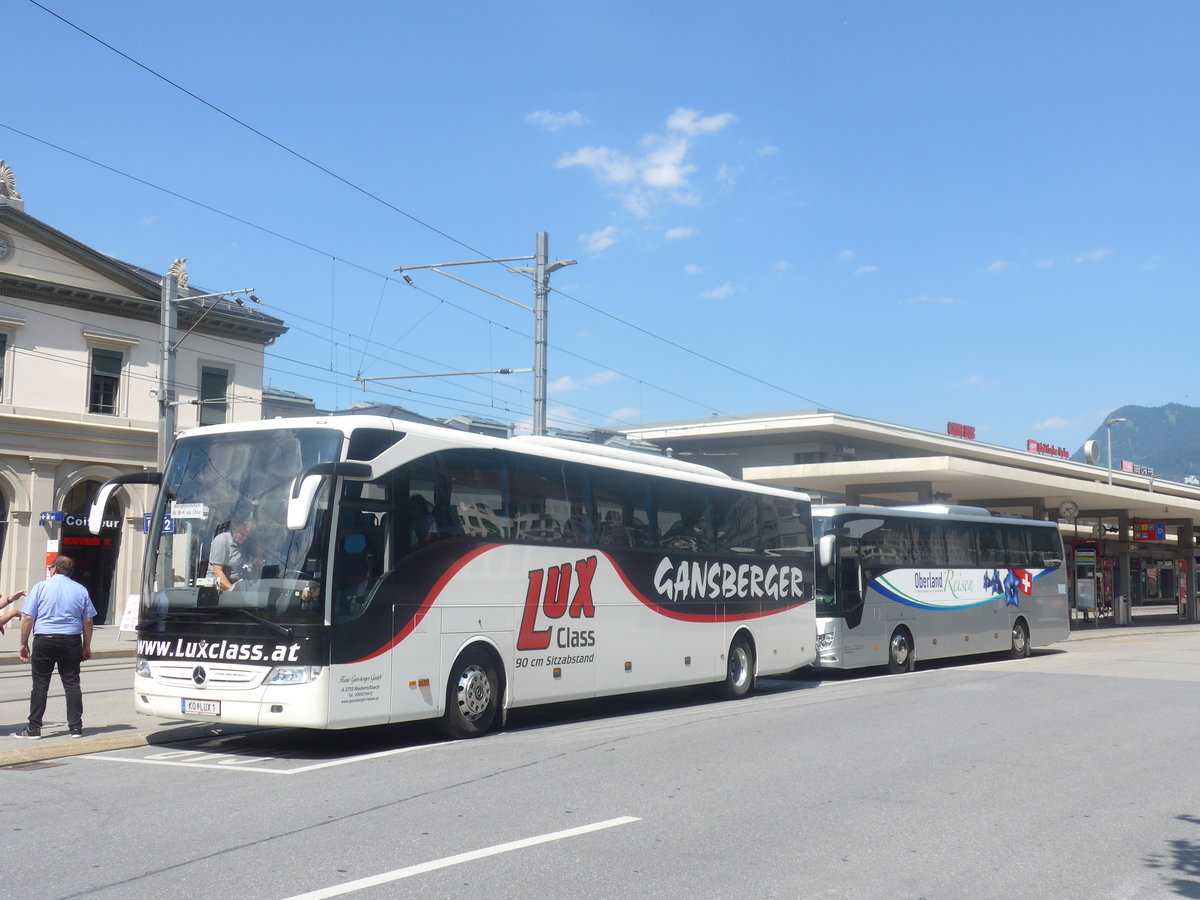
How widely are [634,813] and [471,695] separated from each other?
14.6 ft

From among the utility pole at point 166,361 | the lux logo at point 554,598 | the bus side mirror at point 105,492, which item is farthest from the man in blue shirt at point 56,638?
the utility pole at point 166,361

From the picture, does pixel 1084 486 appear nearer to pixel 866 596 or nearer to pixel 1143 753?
pixel 866 596

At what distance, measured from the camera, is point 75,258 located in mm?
31750

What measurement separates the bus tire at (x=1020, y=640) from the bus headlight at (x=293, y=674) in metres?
20.7

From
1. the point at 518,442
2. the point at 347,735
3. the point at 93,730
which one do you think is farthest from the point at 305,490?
the point at 93,730

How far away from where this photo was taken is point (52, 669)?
1100 cm

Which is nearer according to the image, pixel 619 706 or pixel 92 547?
pixel 619 706

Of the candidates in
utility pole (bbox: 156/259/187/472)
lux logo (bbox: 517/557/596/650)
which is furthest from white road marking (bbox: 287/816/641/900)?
utility pole (bbox: 156/259/187/472)

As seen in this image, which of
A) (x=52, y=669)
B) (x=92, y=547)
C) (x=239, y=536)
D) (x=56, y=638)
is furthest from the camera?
(x=92, y=547)

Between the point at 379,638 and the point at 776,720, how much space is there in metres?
5.21

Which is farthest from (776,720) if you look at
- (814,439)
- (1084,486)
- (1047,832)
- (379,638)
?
(814,439)

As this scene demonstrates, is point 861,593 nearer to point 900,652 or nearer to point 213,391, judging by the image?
point 900,652

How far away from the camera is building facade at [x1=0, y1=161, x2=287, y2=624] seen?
1198 inches

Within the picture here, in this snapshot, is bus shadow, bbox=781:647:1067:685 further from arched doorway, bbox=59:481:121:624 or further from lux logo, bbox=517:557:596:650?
arched doorway, bbox=59:481:121:624
